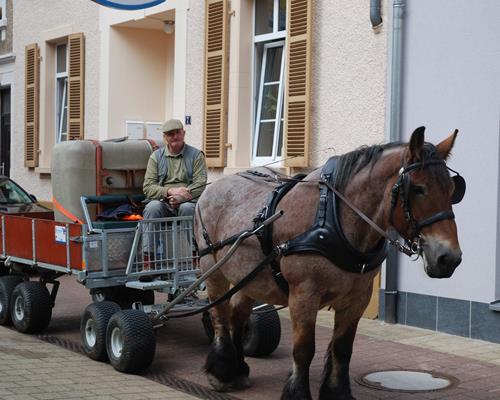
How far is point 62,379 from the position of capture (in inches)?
255

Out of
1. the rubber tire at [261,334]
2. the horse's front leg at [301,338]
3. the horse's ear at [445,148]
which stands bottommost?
the rubber tire at [261,334]

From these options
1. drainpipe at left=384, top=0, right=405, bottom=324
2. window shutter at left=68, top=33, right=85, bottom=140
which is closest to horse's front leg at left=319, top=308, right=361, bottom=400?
drainpipe at left=384, top=0, right=405, bottom=324

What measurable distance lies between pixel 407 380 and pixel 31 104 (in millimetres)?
11620

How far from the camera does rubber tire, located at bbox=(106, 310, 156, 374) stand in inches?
257

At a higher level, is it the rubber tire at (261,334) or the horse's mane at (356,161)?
the horse's mane at (356,161)

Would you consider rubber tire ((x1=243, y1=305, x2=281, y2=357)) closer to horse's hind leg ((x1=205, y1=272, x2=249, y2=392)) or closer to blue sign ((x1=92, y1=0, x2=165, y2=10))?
horse's hind leg ((x1=205, y1=272, x2=249, y2=392))

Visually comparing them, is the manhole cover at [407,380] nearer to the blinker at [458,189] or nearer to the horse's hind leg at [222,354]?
the horse's hind leg at [222,354]

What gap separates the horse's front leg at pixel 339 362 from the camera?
5.35 m

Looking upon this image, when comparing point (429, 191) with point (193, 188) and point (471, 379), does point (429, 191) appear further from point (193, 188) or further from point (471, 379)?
point (193, 188)

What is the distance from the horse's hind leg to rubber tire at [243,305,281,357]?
80 cm

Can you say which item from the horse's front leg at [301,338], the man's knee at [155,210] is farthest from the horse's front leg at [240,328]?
the man's knee at [155,210]

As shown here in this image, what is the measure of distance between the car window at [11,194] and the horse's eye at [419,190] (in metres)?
8.46

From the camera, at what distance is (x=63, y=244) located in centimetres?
740

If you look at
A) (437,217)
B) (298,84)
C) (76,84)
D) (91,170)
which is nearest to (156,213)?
(91,170)
